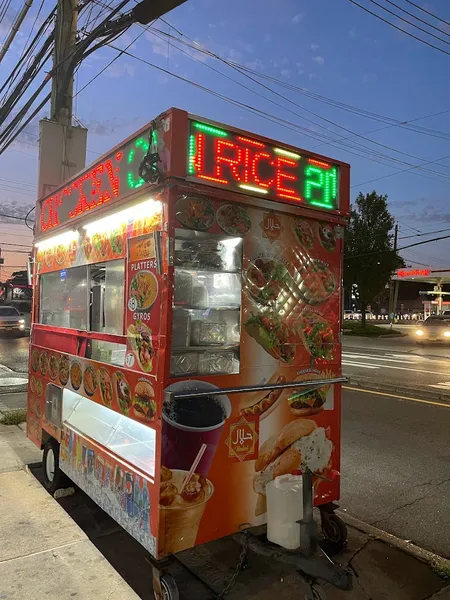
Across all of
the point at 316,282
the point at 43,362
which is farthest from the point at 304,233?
the point at 43,362

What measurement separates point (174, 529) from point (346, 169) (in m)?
2.92

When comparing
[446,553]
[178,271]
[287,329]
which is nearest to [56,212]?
[178,271]

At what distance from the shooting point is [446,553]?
12.1ft

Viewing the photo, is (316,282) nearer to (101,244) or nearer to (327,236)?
(327,236)

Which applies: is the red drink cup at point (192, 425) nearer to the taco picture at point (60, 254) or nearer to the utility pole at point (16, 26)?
the taco picture at point (60, 254)

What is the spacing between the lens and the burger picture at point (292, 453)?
326 centimetres

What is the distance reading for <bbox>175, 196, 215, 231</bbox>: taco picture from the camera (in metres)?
2.86

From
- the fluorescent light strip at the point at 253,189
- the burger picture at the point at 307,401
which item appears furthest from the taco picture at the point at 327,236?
the burger picture at the point at 307,401

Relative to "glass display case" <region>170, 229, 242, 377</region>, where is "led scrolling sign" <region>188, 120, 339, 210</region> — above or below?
above

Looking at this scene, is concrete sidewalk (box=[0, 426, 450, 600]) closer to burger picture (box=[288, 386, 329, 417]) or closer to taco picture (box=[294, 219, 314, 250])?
burger picture (box=[288, 386, 329, 417])

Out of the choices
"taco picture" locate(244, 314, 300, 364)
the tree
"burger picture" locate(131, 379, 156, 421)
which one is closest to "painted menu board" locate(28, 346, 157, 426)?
"burger picture" locate(131, 379, 156, 421)

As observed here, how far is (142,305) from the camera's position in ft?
10.1

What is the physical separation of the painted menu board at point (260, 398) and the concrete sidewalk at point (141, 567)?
445 millimetres

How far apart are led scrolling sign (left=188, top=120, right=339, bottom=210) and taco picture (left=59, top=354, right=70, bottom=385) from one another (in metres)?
2.34
